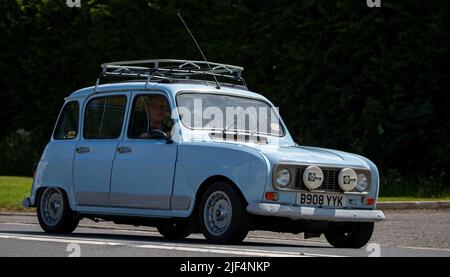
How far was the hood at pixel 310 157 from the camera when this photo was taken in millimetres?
11297

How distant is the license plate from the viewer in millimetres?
11359

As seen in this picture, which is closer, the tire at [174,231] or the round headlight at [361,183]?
the round headlight at [361,183]

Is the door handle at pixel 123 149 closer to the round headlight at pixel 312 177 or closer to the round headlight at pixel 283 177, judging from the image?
the round headlight at pixel 283 177

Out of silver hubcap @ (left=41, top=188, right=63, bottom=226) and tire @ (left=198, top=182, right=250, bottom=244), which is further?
silver hubcap @ (left=41, top=188, right=63, bottom=226)

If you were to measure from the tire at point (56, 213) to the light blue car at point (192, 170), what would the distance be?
0.01m

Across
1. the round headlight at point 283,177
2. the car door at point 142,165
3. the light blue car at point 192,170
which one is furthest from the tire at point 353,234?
the car door at point 142,165

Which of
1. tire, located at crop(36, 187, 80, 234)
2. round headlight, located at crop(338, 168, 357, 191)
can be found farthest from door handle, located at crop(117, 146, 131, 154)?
round headlight, located at crop(338, 168, 357, 191)

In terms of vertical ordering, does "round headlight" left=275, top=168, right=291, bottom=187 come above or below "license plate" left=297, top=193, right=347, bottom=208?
above

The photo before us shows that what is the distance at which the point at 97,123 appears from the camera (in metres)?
13.7

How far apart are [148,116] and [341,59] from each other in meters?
12.0

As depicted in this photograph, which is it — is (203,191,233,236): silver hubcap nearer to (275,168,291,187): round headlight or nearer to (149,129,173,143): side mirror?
(275,168,291,187): round headlight

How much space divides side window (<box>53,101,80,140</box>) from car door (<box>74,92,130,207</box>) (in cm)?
27
